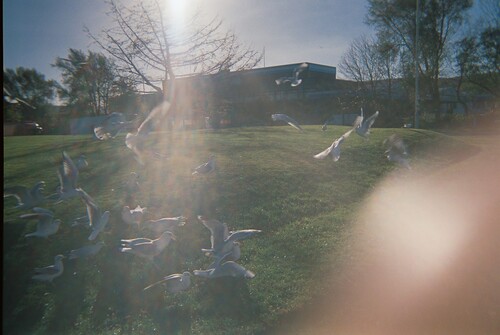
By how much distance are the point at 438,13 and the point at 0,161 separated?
21001mm

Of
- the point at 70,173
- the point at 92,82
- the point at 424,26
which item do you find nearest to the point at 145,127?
the point at 70,173

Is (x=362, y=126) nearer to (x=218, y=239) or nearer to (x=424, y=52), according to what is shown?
(x=218, y=239)

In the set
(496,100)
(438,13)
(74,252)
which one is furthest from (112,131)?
(496,100)

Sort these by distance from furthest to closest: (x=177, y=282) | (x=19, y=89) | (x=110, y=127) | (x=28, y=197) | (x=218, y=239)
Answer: (x=19, y=89) < (x=110, y=127) < (x=28, y=197) < (x=218, y=239) < (x=177, y=282)

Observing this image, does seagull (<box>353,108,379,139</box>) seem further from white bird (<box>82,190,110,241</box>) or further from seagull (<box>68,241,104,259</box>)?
seagull (<box>68,241,104,259</box>)

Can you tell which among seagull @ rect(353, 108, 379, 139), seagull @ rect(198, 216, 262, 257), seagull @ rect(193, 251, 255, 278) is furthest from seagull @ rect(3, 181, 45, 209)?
seagull @ rect(353, 108, 379, 139)

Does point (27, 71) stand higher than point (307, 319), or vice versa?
point (27, 71)

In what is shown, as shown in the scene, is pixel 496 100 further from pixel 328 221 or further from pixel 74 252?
pixel 74 252

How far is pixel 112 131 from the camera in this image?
6.38 m

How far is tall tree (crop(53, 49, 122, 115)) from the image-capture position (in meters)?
10.8

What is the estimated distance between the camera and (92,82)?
12.8 metres

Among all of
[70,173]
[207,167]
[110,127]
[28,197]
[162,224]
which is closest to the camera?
[162,224]

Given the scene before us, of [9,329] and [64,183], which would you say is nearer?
[9,329]

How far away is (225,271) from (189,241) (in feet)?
3.46
